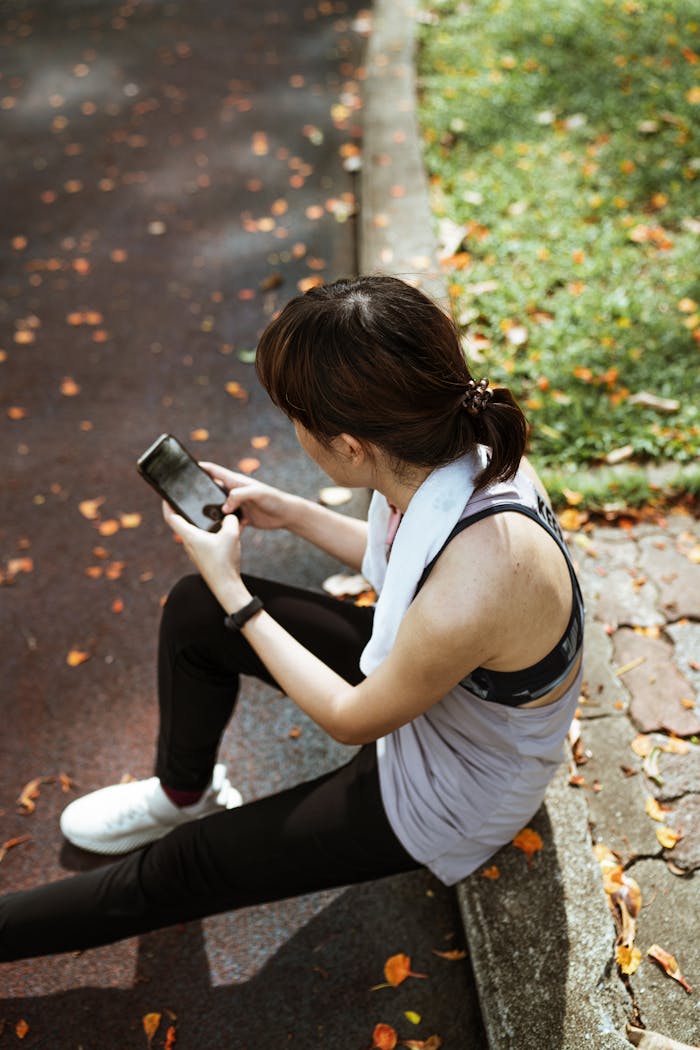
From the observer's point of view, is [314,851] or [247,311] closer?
[314,851]

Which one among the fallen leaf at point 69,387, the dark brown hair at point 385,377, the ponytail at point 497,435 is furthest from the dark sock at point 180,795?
the fallen leaf at point 69,387

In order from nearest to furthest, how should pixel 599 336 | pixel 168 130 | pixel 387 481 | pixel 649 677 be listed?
pixel 387 481 → pixel 649 677 → pixel 599 336 → pixel 168 130

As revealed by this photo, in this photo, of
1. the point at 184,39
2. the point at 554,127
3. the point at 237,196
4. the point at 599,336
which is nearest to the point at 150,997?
the point at 599,336

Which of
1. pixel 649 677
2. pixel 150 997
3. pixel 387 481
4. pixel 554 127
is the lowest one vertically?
pixel 150 997

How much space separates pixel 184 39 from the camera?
792 centimetres

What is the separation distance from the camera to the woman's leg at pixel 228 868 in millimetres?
1954

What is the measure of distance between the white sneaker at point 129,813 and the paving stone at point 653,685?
1.24 metres

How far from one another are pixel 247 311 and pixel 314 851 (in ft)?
11.0

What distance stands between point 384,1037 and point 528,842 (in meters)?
0.59

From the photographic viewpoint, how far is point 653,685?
2713 mm

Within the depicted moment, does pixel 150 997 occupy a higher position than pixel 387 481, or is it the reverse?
pixel 387 481

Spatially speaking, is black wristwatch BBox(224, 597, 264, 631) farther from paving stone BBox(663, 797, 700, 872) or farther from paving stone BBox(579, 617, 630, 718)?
paving stone BBox(663, 797, 700, 872)

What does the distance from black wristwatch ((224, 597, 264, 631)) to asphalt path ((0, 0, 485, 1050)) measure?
92 cm

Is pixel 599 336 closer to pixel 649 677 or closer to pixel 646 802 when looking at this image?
pixel 649 677
